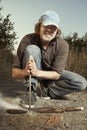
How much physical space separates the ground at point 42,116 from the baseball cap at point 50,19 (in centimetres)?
113

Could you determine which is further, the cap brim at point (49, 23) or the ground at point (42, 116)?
the cap brim at point (49, 23)

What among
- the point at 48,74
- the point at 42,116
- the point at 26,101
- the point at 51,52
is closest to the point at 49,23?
the point at 51,52

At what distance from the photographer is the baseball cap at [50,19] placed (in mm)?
6570

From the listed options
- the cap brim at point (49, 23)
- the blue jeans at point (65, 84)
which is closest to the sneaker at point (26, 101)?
the blue jeans at point (65, 84)

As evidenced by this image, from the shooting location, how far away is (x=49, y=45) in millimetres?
6926

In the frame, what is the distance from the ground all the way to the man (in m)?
0.33

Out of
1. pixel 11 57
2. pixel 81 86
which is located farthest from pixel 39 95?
pixel 11 57

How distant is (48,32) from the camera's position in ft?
21.8

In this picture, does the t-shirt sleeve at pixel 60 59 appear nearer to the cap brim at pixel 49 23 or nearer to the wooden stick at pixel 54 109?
the cap brim at pixel 49 23

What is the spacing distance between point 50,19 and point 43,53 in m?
0.58

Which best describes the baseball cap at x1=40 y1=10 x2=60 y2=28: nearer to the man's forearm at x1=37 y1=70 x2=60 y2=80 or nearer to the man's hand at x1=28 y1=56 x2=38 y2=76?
the man's hand at x1=28 y1=56 x2=38 y2=76

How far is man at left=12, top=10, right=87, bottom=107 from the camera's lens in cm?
661

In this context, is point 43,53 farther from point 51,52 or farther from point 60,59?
point 60,59

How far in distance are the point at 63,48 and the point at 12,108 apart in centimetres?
109
